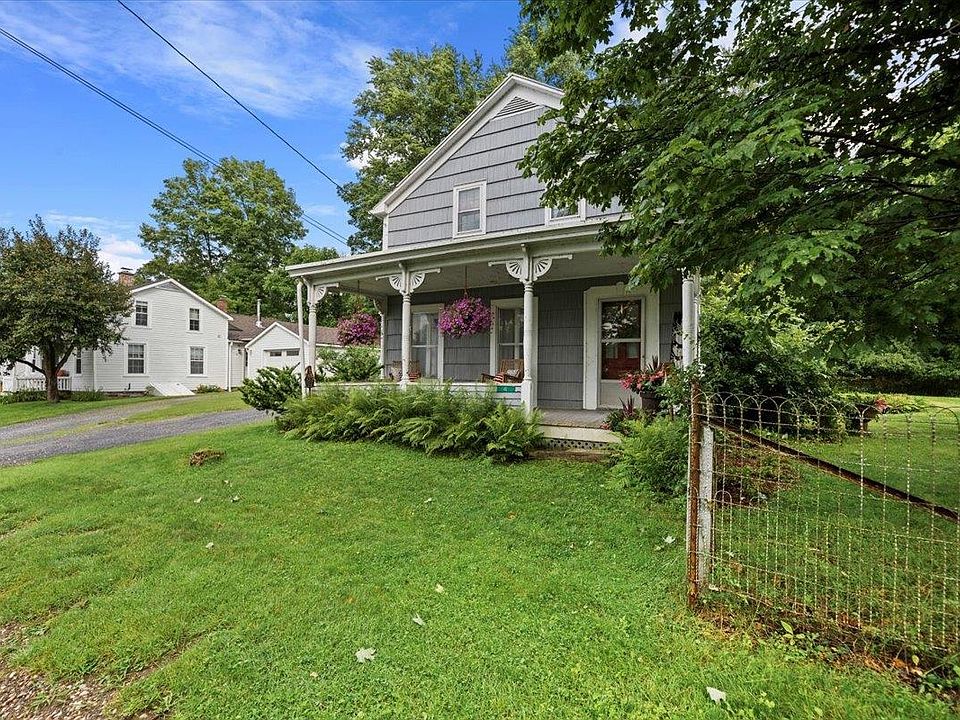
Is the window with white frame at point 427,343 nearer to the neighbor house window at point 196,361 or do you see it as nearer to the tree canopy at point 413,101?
the tree canopy at point 413,101

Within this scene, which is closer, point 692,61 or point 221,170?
point 692,61

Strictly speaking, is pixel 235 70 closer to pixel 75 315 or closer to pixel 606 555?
pixel 606 555

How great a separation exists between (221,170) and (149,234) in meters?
7.41

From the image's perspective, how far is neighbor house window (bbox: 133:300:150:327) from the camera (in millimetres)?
23281

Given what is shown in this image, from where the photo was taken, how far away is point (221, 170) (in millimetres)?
37000

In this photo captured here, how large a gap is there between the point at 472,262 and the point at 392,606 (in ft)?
19.5

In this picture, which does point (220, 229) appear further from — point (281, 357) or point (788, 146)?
point (788, 146)

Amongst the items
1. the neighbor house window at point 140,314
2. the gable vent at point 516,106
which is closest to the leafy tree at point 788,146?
the gable vent at point 516,106

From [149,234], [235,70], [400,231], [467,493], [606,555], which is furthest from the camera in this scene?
[149,234]

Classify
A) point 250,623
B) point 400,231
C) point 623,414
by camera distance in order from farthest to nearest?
point 400,231
point 623,414
point 250,623

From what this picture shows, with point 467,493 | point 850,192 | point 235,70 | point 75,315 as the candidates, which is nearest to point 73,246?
point 75,315

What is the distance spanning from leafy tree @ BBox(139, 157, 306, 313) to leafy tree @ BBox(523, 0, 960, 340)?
37.6 metres

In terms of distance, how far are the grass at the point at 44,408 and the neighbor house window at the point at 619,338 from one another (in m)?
17.7

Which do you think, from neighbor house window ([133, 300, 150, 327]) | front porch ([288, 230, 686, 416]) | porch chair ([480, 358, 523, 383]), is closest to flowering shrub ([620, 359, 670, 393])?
front porch ([288, 230, 686, 416])
